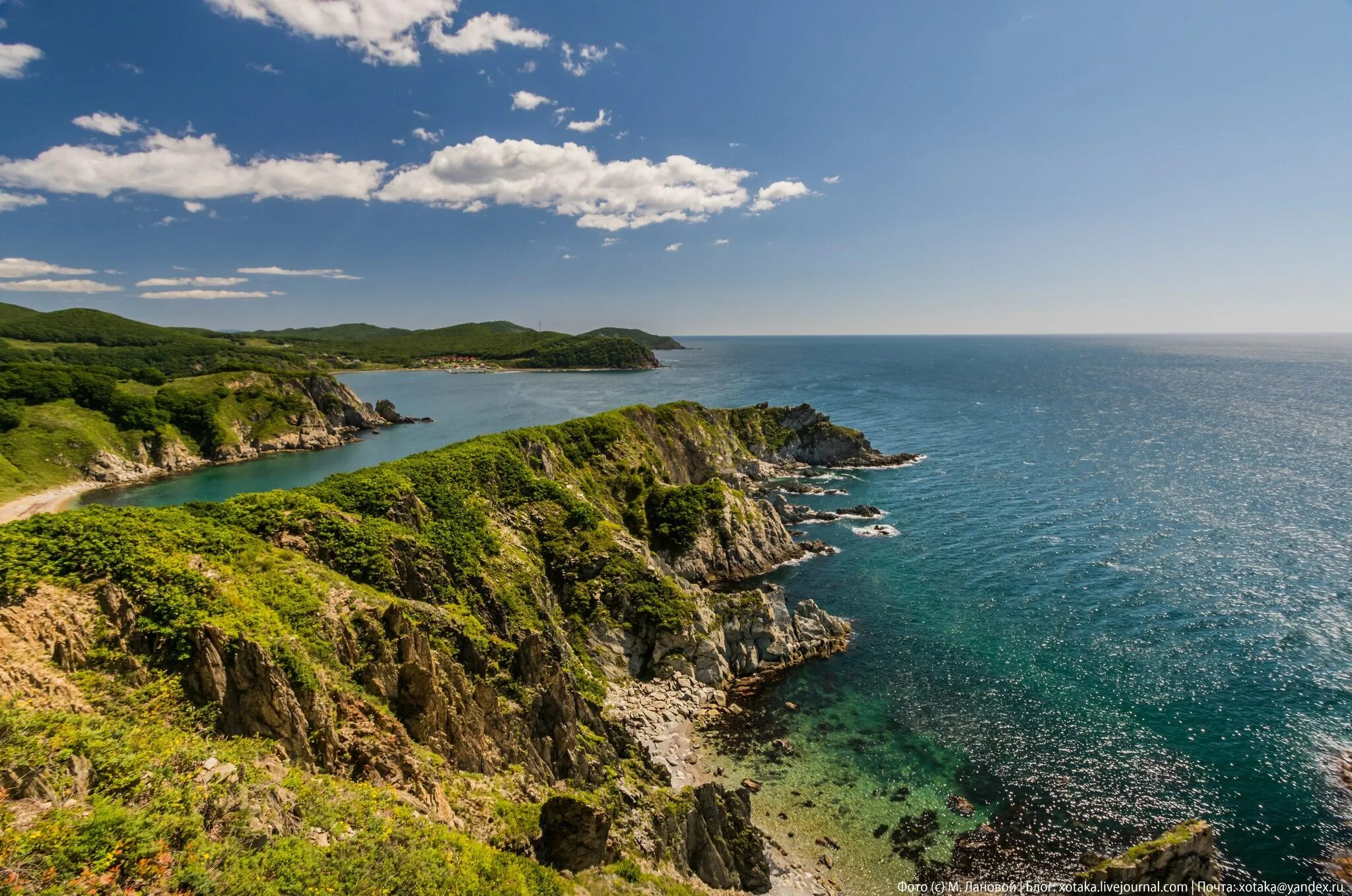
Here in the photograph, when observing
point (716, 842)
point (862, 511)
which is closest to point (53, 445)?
point (716, 842)

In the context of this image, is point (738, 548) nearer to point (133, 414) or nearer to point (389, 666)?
point (389, 666)

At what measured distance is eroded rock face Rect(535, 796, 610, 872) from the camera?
19.3 meters

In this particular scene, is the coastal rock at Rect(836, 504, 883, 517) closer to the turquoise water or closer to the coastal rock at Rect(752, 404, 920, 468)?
the turquoise water

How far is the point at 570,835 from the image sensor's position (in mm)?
19500

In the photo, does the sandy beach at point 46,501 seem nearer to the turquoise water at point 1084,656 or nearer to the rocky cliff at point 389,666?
the turquoise water at point 1084,656

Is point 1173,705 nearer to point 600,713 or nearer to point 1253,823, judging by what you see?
point 1253,823

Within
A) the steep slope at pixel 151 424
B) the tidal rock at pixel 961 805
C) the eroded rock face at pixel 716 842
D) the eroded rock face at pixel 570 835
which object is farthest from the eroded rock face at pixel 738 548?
the steep slope at pixel 151 424

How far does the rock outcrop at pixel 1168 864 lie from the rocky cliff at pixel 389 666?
49.2 ft

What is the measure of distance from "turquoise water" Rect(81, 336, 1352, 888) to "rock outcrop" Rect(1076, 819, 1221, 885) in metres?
3.43

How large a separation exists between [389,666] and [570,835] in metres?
9.67

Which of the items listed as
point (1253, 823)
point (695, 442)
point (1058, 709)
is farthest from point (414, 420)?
point (1253, 823)

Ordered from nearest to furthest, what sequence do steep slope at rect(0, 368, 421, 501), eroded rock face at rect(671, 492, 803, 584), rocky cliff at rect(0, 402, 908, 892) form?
rocky cliff at rect(0, 402, 908, 892)
eroded rock face at rect(671, 492, 803, 584)
steep slope at rect(0, 368, 421, 501)

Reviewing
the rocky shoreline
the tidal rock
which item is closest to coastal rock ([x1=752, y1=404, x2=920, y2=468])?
the tidal rock

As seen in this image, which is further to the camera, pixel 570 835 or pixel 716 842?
pixel 716 842
